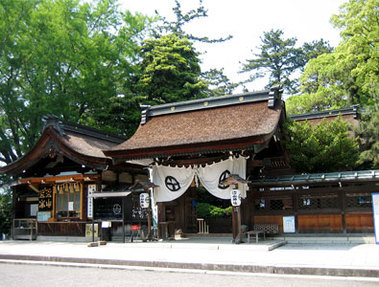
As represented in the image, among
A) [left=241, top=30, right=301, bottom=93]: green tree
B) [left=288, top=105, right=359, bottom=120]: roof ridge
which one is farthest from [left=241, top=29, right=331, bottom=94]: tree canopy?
[left=288, top=105, right=359, bottom=120]: roof ridge

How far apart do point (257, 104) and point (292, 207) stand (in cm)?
535

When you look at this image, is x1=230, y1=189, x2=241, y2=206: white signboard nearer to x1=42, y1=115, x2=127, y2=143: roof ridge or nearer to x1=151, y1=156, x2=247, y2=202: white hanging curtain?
x1=151, y1=156, x2=247, y2=202: white hanging curtain

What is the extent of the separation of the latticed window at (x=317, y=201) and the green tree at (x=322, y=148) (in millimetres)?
2490

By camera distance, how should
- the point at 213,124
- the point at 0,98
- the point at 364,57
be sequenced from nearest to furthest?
the point at 213,124 < the point at 364,57 < the point at 0,98

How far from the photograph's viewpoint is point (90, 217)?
2061 cm

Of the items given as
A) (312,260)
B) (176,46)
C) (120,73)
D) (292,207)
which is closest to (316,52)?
(176,46)

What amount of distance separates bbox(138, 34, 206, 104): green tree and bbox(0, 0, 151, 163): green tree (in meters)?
1.91

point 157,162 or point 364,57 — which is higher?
point 364,57

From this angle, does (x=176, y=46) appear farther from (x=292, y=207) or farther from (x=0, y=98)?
(x=292, y=207)

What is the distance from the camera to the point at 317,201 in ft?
53.4

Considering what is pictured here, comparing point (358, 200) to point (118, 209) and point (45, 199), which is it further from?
point (45, 199)

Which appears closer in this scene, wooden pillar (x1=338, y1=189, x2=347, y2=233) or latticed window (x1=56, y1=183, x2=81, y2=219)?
wooden pillar (x1=338, y1=189, x2=347, y2=233)

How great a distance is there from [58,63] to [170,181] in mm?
15270

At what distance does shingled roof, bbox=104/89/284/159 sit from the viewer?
15.5m
